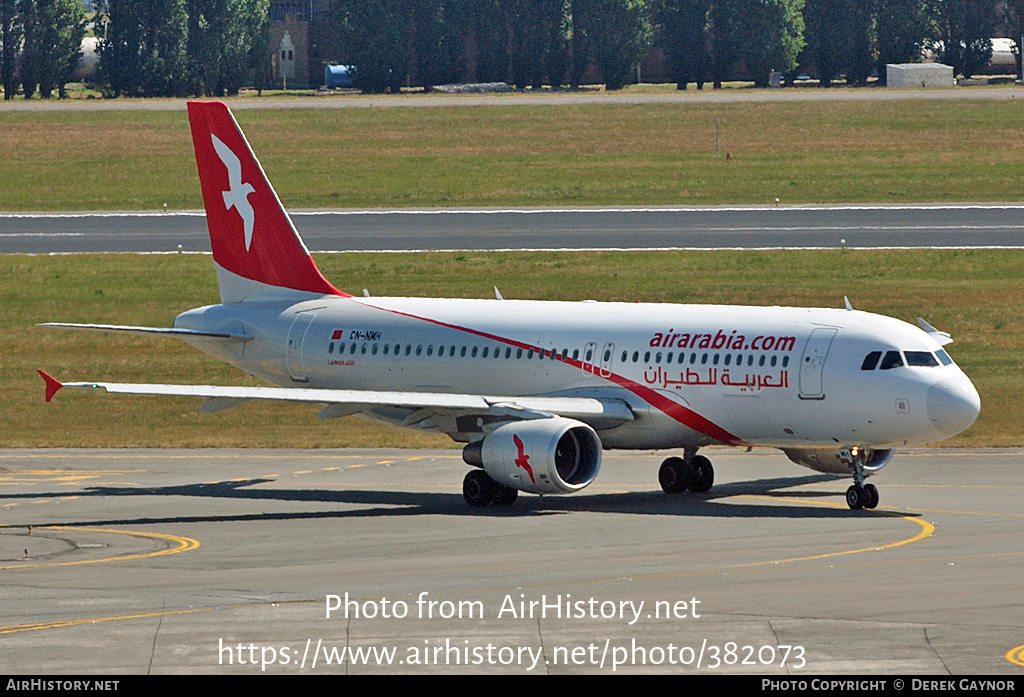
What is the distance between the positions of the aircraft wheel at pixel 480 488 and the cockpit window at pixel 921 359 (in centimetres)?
1039

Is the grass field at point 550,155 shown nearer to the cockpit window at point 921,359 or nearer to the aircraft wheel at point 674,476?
the aircraft wheel at point 674,476

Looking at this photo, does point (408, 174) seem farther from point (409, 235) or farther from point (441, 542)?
point (441, 542)

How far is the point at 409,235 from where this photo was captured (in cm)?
9225

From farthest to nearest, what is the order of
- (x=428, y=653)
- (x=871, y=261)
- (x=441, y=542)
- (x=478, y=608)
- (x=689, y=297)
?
1. (x=871, y=261)
2. (x=689, y=297)
3. (x=441, y=542)
4. (x=478, y=608)
5. (x=428, y=653)

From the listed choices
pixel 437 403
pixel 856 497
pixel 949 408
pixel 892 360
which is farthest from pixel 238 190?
pixel 949 408

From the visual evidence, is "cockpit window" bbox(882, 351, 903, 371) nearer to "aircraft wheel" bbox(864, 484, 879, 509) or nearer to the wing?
"aircraft wheel" bbox(864, 484, 879, 509)

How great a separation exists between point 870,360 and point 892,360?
50cm

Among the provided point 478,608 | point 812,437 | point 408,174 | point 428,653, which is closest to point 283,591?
point 478,608

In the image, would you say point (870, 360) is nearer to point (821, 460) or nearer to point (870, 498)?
point (870, 498)

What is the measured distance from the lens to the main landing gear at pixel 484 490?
4203cm

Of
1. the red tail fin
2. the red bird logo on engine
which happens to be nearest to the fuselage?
the red tail fin

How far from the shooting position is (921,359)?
40094mm

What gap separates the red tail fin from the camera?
5150 centimetres

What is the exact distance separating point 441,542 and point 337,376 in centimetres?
1346
